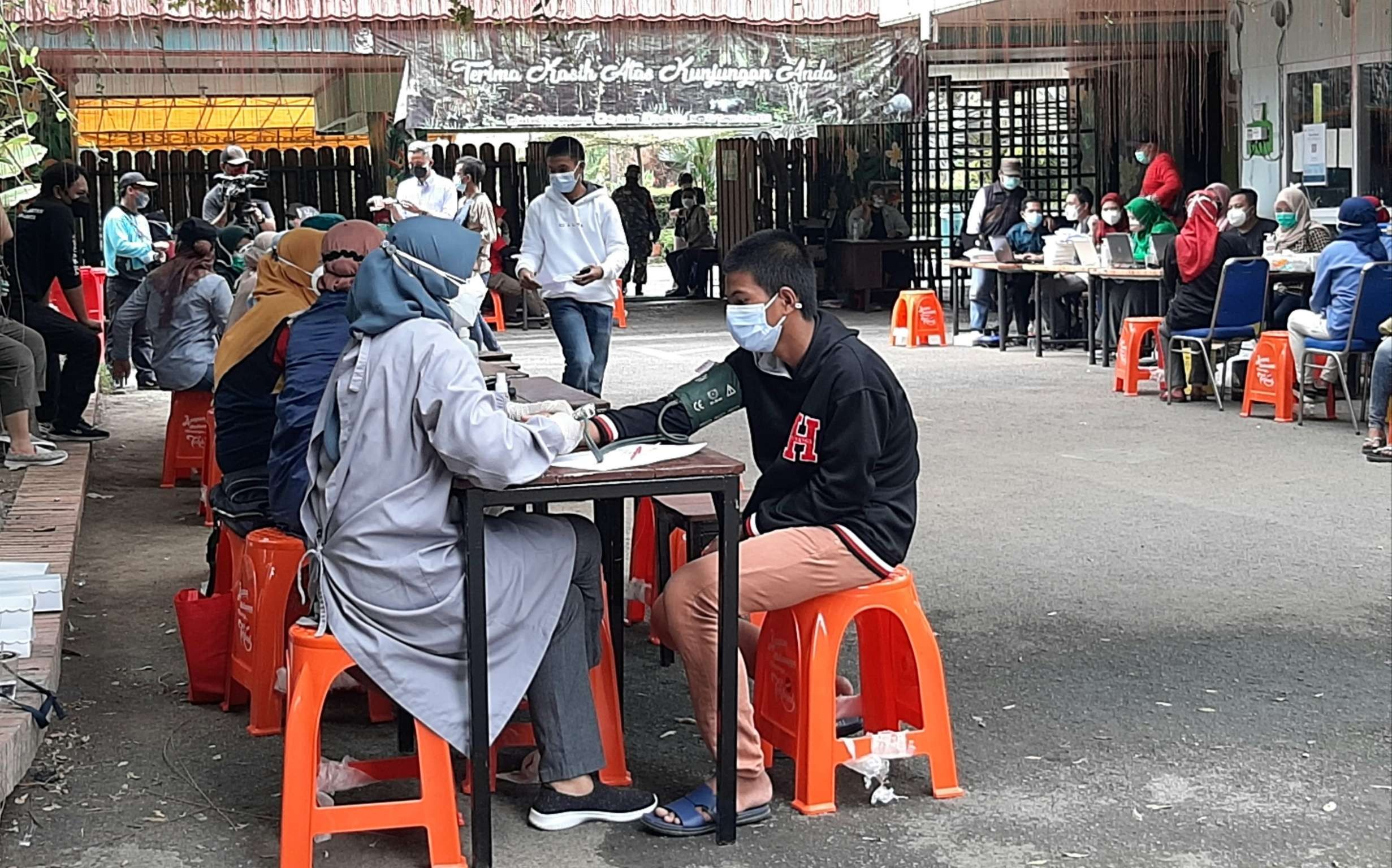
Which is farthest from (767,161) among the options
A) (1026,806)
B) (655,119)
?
(1026,806)

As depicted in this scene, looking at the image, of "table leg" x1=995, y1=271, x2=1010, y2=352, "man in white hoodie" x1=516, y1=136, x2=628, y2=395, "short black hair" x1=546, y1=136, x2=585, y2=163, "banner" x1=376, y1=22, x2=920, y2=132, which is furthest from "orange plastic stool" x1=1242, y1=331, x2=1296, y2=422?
"banner" x1=376, y1=22, x2=920, y2=132

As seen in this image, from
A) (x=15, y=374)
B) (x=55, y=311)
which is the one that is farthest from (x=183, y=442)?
(x=55, y=311)

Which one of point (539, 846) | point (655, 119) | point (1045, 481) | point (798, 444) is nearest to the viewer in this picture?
point (539, 846)

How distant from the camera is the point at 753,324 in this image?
4.17m

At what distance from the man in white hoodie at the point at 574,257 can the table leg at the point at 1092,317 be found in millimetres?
5781

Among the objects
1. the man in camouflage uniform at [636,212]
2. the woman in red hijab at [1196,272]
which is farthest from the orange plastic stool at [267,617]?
the man in camouflage uniform at [636,212]

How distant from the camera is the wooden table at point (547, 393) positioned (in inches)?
210

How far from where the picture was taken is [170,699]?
5172 mm

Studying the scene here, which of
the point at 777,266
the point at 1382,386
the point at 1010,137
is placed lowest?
the point at 1382,386

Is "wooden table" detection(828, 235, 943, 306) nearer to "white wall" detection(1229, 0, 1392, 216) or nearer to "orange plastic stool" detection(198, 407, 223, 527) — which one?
"white wall" detection(1229, 0, 1392, 216)

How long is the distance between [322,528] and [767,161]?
19.3 m

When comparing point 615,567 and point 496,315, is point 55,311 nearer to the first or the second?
point 615,567

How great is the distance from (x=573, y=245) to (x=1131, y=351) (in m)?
4.59

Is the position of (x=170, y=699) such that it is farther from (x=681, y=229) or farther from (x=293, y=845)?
(x=681, y=229)
